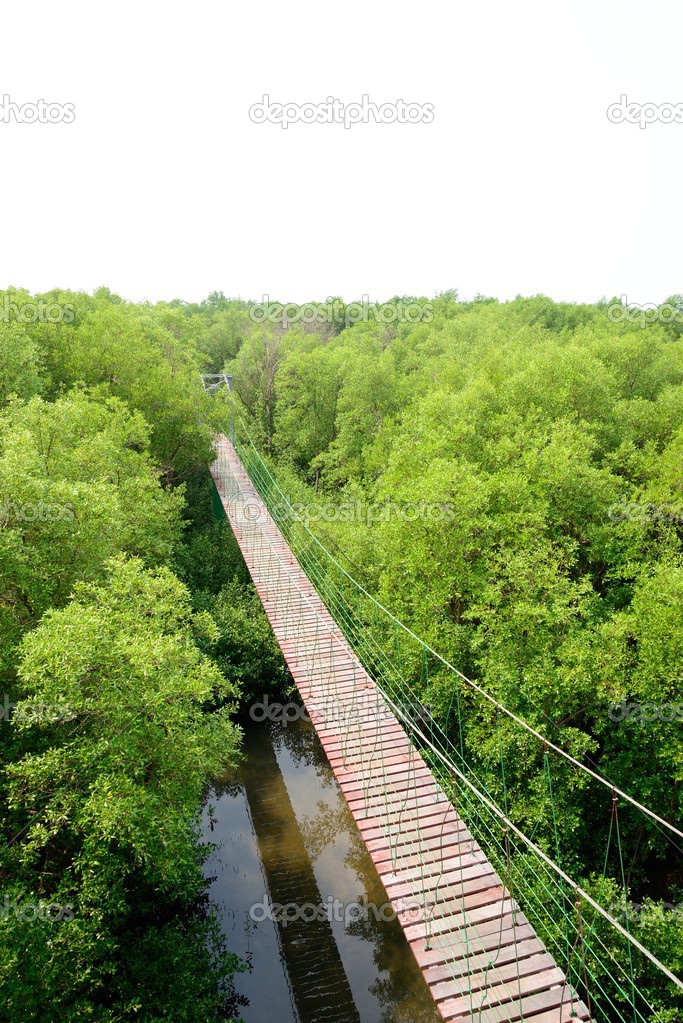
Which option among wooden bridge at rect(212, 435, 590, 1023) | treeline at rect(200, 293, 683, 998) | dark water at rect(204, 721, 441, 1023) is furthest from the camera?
treeline at rect(200, 293, 683, 998)

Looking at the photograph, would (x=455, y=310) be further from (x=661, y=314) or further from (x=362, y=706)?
(x=362, y=706)

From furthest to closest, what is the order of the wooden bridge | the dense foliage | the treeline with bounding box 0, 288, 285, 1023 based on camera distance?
1. the dense foliage
2. the treeline with bounding box 0, 288, 285, 1023
3. the wooden bridge

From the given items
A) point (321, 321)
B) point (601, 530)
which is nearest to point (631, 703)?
point (601, 530)

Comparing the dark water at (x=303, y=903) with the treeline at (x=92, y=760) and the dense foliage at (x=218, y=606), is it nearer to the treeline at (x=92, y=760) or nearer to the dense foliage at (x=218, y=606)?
the treeline at (x=92, y=760)

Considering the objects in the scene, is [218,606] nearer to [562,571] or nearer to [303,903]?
[303,903]

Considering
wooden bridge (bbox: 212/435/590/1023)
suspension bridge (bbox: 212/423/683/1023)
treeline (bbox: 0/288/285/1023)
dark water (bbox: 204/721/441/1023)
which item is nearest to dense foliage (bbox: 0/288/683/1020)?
treeline (bbox: 0/288/285/1023)

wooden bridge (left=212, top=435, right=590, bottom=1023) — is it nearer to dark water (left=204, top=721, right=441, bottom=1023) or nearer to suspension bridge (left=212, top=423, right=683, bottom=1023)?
suspension bridge (left=212, top=423, right=683, bottom=1023)
